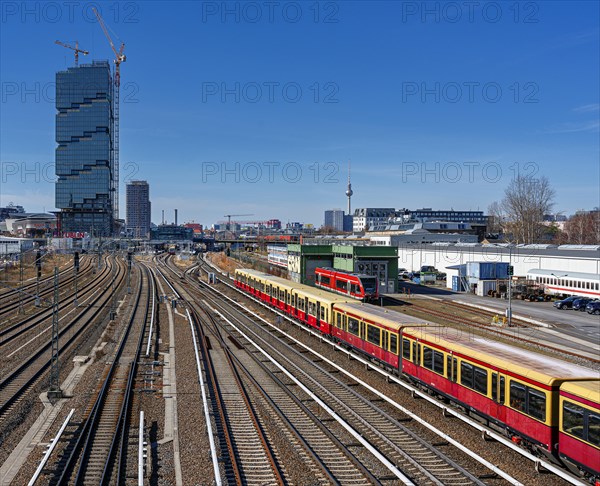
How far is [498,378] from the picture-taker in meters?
14.3

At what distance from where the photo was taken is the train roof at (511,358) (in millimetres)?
12758

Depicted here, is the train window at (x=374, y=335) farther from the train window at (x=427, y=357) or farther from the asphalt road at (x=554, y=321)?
the asphalt road at (x=554, y=321)

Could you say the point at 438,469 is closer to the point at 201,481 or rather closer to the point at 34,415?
the point at 201,481

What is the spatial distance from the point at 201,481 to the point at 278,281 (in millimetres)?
30603

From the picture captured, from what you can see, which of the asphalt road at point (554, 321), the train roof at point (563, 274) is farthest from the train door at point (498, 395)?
the train roof at point (563, 274)

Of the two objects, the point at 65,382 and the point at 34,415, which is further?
the point at 65,382

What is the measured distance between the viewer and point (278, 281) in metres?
43.2

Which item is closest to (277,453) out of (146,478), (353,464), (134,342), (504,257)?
(353,464)

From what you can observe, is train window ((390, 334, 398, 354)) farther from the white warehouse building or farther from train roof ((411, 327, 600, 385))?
the white warehouse building

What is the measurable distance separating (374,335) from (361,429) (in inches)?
262

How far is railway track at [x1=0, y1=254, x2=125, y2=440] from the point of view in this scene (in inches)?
741

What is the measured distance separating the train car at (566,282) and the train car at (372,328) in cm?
2959

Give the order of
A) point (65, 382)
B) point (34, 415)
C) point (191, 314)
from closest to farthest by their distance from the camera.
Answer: point (34, 415), point (65, 382), point (191, 314)

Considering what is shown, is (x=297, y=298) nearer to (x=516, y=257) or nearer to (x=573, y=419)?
(x=573, y=419)
